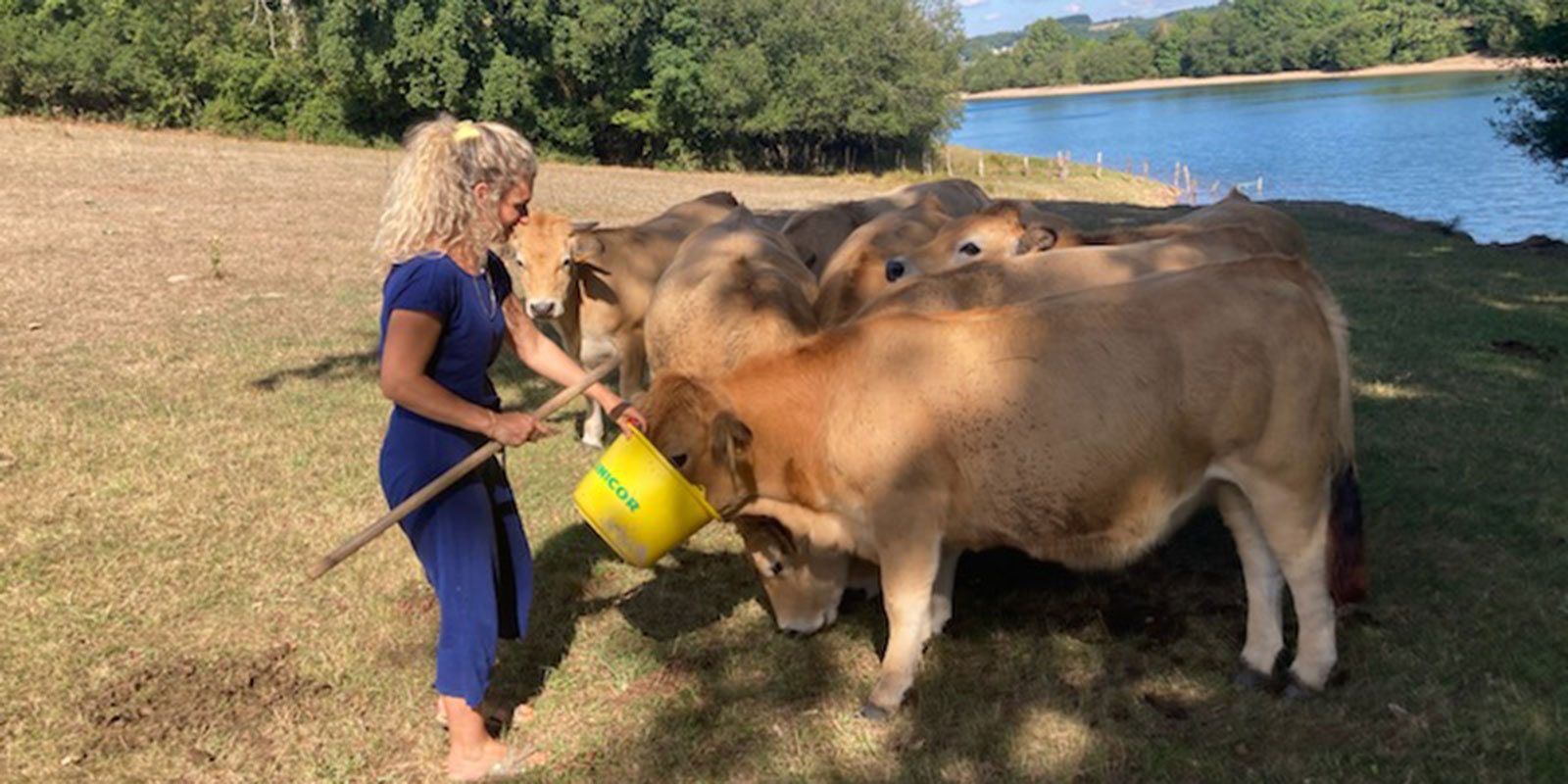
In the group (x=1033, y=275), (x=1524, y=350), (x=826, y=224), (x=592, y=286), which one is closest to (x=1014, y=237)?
(x=1033, y=275)

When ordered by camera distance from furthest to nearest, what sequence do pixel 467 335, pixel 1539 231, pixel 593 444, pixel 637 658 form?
1. pixel 1539 231
2. pixel 593 444
3. pixel 637 658
4. pixel 467 335

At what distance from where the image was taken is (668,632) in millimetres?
5723

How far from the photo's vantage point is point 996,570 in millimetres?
6309

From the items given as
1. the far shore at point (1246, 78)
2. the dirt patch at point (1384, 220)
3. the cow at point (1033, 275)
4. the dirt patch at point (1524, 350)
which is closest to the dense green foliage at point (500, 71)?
the far shore at point (1246, 78)

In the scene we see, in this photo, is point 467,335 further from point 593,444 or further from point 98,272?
point 98,272

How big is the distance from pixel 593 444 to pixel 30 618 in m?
3.96

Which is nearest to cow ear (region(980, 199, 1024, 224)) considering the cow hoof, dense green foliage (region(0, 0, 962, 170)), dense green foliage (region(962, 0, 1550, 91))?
the cow hoof

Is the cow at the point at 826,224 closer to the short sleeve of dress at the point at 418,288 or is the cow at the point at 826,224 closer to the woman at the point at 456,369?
the woman at the point at 456,369

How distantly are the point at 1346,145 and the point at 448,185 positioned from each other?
61.9 meters

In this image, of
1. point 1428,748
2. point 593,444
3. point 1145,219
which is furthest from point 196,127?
point 1428,748

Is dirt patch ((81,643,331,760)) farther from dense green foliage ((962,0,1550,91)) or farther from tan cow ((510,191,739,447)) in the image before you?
dense green foliage ((962,0,1550,91))

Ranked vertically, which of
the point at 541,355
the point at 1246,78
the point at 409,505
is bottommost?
the point at 1246,78

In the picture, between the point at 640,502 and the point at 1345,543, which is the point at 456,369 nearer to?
the point at 640,502

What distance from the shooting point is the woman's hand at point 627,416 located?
14.8 ft
